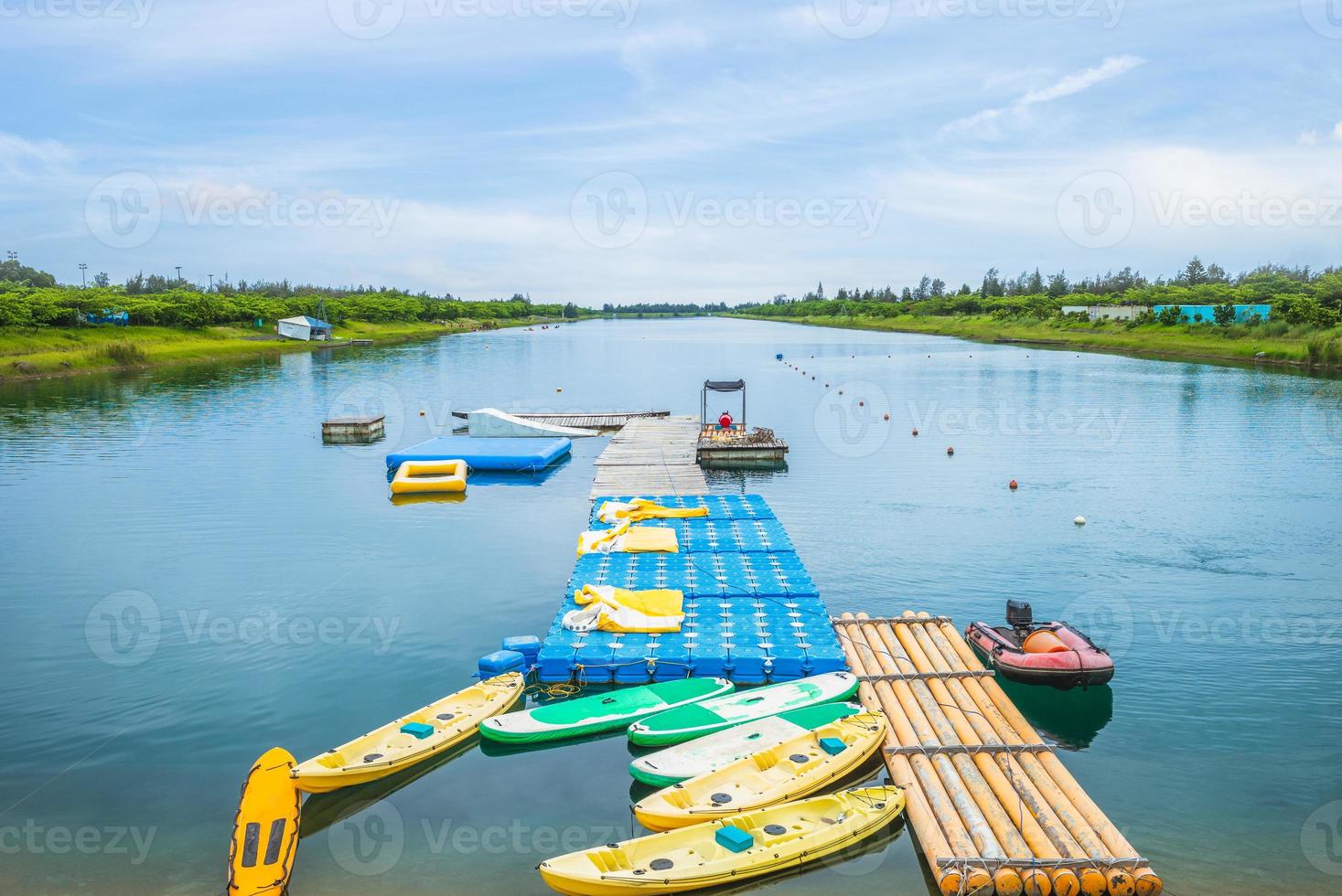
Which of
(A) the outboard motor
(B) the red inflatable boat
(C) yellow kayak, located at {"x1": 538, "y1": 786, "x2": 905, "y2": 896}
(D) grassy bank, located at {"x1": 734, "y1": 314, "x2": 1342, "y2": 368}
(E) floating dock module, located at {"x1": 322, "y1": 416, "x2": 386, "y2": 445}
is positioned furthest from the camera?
(D) grassy bank, located at {"x1": 734, "y1": 314, "x2": 1342, "y2": 368}

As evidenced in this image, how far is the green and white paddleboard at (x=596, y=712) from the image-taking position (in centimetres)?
1928

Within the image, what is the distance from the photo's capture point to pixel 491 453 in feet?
169

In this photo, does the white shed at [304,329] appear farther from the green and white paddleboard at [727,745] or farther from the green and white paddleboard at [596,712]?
the green and white paddleboard at [727,745]

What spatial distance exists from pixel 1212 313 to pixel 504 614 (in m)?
146

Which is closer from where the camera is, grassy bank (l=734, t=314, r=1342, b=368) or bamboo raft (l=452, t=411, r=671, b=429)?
bamboo raft (l=452, t=411, r=671, b=429)

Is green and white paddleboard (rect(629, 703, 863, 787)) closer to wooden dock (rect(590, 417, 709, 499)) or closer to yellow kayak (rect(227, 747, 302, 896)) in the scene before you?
yellow kayak (rect(227, 747, 302, 896))

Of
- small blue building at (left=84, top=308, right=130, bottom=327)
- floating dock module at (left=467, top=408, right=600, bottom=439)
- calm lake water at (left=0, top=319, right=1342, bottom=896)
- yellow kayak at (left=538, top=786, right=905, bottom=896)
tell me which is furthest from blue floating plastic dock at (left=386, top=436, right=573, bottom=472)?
small blue building at (left=84, top=308, right=130, bottom=327)

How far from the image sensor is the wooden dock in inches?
1649

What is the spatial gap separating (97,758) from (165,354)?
365 feet

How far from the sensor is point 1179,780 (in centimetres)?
1812

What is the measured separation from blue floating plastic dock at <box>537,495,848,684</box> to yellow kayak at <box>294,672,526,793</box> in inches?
63.3

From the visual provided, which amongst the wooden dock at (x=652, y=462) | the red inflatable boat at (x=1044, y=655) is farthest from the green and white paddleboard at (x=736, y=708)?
the wooden dock at (x=652, y=462)

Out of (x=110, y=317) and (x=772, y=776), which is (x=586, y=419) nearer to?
(x=772, y=776)

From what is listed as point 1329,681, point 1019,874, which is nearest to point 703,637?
point 1019,874
